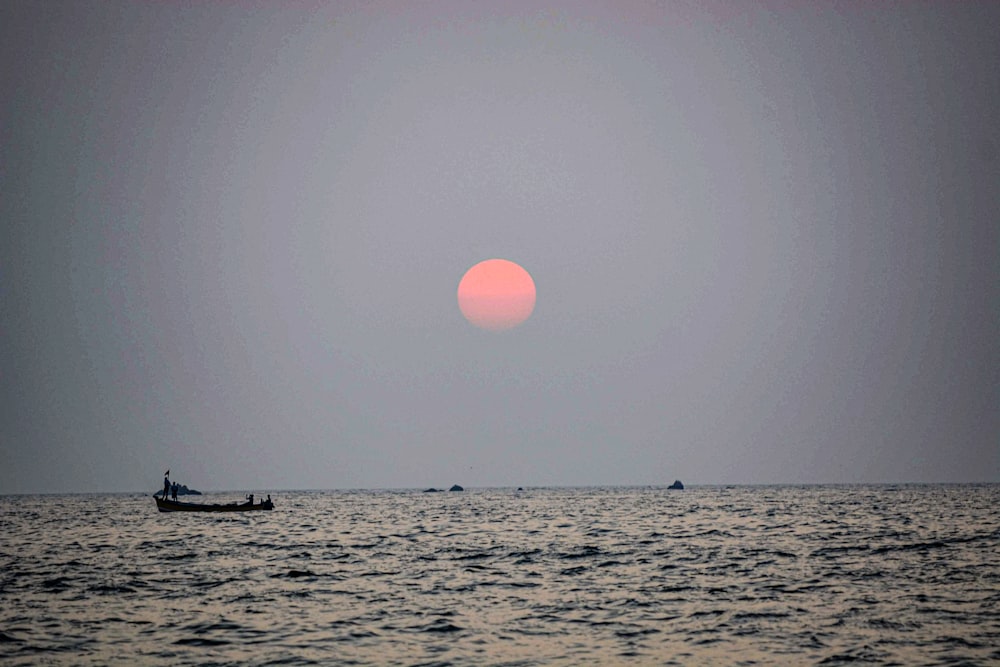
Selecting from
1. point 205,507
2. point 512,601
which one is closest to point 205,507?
point 205,507

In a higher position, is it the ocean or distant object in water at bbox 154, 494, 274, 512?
distant object in water at bbox 154, 494, 274, 512

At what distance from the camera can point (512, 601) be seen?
3928cm

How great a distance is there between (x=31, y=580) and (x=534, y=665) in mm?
29668

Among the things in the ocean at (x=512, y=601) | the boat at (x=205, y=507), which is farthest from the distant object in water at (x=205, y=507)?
the ocean at (x=512, y=601)

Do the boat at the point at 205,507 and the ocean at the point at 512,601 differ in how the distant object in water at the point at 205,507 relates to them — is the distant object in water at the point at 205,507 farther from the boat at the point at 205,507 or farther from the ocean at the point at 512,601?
the ocean at the point at 512,601

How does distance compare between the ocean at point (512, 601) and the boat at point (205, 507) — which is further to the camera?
the boat at point (205, 507)

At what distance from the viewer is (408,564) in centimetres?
5412

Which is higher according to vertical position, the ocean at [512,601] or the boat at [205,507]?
the boat at [205,507]

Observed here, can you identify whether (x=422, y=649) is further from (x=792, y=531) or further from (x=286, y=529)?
(x=286, y=529)

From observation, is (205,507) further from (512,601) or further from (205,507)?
(512,601)

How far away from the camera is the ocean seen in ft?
96.7

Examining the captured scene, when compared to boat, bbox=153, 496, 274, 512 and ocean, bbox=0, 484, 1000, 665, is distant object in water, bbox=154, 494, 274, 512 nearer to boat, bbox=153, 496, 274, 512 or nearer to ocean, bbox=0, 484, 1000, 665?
boat, bbox=153, 496, 274, 512

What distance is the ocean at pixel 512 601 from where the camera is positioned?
2948cm

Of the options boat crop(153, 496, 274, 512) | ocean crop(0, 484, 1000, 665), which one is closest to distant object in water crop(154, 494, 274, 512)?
boat crop(153, 496, 274, 512)
